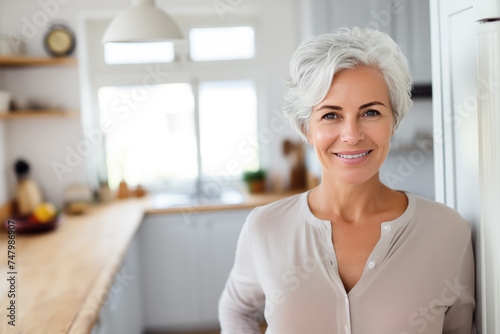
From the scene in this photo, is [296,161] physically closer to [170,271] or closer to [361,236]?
[170,271]

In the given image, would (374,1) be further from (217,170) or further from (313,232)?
(313,232)

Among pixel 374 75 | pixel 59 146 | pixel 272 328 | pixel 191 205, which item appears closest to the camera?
pixel 374 75

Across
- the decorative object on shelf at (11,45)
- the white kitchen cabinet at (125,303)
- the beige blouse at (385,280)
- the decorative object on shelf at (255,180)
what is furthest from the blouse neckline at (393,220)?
the decorative object on shelf at (11,45)

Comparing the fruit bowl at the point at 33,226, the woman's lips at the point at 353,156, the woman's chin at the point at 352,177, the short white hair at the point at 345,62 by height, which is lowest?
the fruit bowl at the point at 33,226

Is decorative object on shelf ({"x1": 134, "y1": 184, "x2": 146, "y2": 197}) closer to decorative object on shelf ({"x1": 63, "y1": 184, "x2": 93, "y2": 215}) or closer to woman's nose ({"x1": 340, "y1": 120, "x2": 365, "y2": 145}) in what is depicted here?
decorative object on shelf ({"x1": 63, "y1": 184, "x2": 93, "y2": 215})

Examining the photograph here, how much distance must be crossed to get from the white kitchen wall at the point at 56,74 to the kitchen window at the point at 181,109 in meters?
0.20

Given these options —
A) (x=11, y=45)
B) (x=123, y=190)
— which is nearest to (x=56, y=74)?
(x=11, y=45)

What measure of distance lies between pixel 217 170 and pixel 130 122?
30.5 inches

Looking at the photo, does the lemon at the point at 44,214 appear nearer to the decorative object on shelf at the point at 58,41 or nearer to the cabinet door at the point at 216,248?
the cabinet door at the point at 216,248

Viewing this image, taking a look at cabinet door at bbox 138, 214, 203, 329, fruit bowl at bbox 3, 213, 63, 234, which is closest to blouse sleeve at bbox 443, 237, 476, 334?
fruit bowl at bbox 3, 213, 63, 234

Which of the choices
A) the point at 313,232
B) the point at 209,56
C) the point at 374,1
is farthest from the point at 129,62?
the point at 313,232

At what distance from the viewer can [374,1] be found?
11.3 feet

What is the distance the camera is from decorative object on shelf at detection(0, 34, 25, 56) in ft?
11.7

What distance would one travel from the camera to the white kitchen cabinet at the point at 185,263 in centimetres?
358
